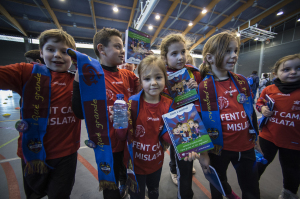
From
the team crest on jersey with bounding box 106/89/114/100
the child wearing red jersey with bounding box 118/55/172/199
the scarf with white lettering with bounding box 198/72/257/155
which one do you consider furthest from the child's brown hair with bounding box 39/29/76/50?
the scarf with white lettering with bounding box 198/72/257/155

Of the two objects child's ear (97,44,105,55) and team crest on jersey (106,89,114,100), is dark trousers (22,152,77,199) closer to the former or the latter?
team crest on jersey (106,89,114,100)

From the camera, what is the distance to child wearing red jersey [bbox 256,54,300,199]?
4.59ft

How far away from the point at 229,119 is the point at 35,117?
5.78 feet

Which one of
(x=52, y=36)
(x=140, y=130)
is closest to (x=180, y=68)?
(x=140, y=130)

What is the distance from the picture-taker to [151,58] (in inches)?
45.3

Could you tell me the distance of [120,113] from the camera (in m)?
0.89

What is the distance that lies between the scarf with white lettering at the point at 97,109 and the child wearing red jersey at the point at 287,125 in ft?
6.41

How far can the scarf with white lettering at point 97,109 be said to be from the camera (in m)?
0.91

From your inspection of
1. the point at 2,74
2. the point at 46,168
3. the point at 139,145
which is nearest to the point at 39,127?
the point at 46,168

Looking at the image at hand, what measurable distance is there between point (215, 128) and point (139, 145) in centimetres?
77

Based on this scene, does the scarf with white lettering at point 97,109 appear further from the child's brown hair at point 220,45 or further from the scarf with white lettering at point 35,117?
the child's brown hair at point 220,45

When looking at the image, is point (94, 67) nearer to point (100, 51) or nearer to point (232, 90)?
point (100, 51)

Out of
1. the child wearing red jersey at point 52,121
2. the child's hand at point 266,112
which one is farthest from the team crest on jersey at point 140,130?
the child's hand at point 266,112

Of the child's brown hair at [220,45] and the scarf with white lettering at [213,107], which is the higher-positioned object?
the child's brown hair at [220,45]
